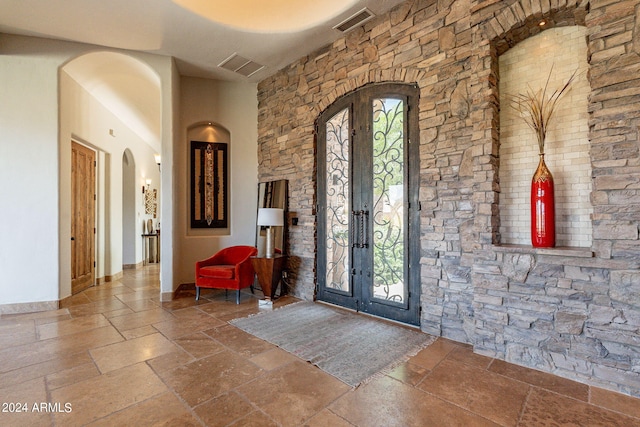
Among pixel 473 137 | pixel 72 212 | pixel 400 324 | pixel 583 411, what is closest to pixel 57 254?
pixel 72 212

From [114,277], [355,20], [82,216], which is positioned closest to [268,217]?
[355,20]

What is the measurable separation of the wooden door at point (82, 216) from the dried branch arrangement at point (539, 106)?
5.93 metres

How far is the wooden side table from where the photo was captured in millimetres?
4090

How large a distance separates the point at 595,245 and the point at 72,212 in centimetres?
631

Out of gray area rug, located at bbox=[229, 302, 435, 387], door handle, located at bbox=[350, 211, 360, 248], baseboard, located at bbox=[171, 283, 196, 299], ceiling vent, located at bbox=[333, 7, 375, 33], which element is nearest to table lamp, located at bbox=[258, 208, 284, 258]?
gray area rug, located at bbox=[229, 302, 435, 387]

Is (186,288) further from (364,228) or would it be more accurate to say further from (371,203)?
(371,203)

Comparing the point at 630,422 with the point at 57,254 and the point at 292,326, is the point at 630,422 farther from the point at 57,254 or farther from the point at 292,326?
the point at 57,254

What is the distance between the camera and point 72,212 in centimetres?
464

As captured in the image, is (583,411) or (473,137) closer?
(583,411)

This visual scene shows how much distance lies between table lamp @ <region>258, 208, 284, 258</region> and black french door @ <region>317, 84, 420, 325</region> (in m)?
0.58

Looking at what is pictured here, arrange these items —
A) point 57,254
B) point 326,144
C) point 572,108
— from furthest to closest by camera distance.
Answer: point 326,144 → point 57,254 → point 572,108

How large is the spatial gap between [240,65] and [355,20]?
1.98 metres

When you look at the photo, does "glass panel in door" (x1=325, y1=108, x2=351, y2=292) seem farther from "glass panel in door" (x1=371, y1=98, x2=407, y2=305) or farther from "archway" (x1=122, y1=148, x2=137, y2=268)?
"archway" (x1=122, y1=148, x2=137, y2=268)

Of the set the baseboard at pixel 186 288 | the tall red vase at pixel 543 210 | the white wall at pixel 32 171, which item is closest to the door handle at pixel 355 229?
the tall red vase at pixel 543 210
